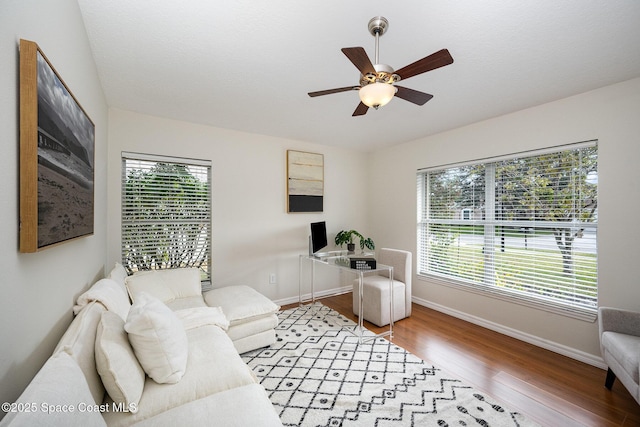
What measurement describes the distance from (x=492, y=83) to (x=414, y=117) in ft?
2.92

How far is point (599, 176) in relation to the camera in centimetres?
236

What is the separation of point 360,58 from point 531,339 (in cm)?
322

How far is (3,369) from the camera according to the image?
0.78 m

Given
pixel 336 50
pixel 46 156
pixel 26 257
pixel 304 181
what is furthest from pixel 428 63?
pixel 304 181

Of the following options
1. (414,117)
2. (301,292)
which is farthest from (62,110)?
(301,292)

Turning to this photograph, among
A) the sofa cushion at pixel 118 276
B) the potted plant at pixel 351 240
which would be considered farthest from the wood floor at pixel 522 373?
the sofa cushion at pixel 118 276

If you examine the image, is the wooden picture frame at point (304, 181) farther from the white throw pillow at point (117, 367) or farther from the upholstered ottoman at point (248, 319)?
the white throw pillow at point (117, 367)

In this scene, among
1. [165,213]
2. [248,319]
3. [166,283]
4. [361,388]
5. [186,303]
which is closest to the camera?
[361,388]

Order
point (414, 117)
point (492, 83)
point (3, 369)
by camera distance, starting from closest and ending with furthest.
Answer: point (3, 369) < point (492, 83) < point (414, 117)

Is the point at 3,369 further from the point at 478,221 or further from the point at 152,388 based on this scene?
the point at 478,221

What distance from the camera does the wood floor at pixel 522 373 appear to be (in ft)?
5.93

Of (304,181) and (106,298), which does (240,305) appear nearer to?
(106,298)

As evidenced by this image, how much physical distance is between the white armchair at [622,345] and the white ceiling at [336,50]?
191 centimetres

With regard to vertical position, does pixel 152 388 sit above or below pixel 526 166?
below
